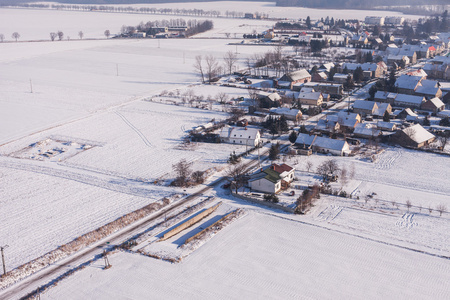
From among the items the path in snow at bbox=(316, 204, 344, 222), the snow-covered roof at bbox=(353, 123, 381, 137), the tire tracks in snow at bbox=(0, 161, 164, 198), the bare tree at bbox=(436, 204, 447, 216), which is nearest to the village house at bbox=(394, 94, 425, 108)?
the snow-covered roof at bbox=(353, 123, 381, 137)

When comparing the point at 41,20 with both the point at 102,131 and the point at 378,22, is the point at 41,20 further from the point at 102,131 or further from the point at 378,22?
the point at 102,131

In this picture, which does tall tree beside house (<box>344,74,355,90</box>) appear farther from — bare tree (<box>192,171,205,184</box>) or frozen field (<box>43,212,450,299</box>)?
frozen field (<box>43,212,450,299</box>)

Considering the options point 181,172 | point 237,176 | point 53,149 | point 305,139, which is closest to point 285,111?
point 305,139

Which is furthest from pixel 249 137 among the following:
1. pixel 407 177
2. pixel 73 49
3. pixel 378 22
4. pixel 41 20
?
pixel 41 20

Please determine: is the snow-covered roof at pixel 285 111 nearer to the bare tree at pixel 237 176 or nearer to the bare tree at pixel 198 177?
the bare tree at pixel 237 176

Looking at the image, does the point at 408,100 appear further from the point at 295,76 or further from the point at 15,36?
the point at 15,36

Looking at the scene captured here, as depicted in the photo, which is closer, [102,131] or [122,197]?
[122,197]
